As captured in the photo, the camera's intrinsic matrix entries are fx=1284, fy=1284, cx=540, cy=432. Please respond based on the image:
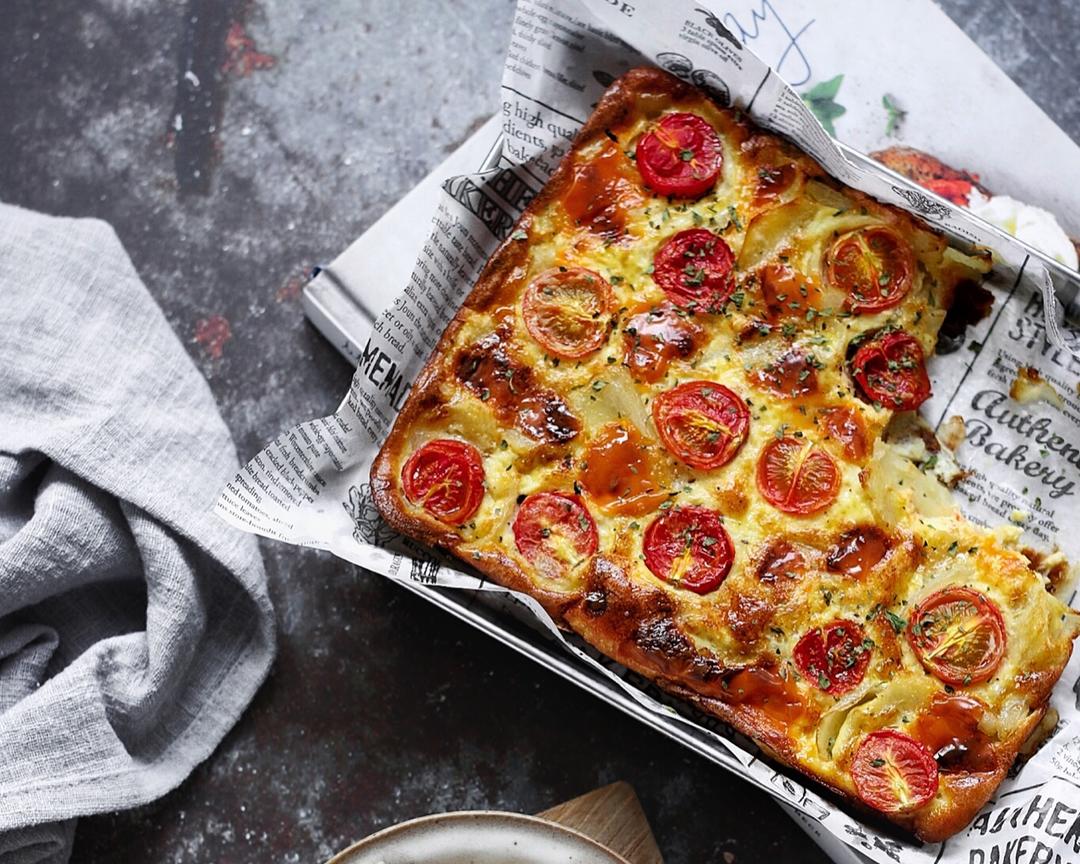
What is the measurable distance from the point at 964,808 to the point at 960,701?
0.84ft

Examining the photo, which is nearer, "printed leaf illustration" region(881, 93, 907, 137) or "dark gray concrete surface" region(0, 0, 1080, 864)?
"dark gray concrete surface" region(0, 0, 1080, 864)

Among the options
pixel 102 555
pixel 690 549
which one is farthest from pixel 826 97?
pixel 102 555

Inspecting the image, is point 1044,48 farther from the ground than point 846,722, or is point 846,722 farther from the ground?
point 1044,48

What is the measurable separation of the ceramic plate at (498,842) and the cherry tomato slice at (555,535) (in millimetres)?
667

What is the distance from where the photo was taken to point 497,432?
322 centimetres

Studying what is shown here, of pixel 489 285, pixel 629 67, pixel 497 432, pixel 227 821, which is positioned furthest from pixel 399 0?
pixel 227 821

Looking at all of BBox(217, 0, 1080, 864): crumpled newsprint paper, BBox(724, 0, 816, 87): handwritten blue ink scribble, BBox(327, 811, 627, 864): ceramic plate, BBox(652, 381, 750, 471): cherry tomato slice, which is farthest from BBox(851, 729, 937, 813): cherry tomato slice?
BBox(724, 0, 816, 87): handwritten blue ink scribble

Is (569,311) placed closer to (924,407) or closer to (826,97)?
(924,407)

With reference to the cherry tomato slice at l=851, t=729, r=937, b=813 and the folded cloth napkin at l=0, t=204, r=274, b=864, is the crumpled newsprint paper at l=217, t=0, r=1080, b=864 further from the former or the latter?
the folded cloth napkin at l=0, t=204, r=274, b=864

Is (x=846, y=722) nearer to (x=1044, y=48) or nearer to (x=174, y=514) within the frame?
(x=174, y=514)

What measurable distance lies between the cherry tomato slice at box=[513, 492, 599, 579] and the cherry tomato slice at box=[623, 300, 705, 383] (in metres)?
0.38

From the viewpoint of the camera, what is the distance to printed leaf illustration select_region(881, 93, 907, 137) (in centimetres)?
383

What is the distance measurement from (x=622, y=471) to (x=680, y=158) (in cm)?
83

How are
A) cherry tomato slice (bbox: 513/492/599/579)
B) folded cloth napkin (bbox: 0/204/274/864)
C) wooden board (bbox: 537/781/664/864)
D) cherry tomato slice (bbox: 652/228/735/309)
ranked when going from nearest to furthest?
cherry tomato slice (bbox: 513/492/599/579) → cherry tomato slice (bbox: 652/228/735/309) → folded cloth napkin (bbox: 0/204/274/864) → wooden board (bbox: 537/781/664/864)
